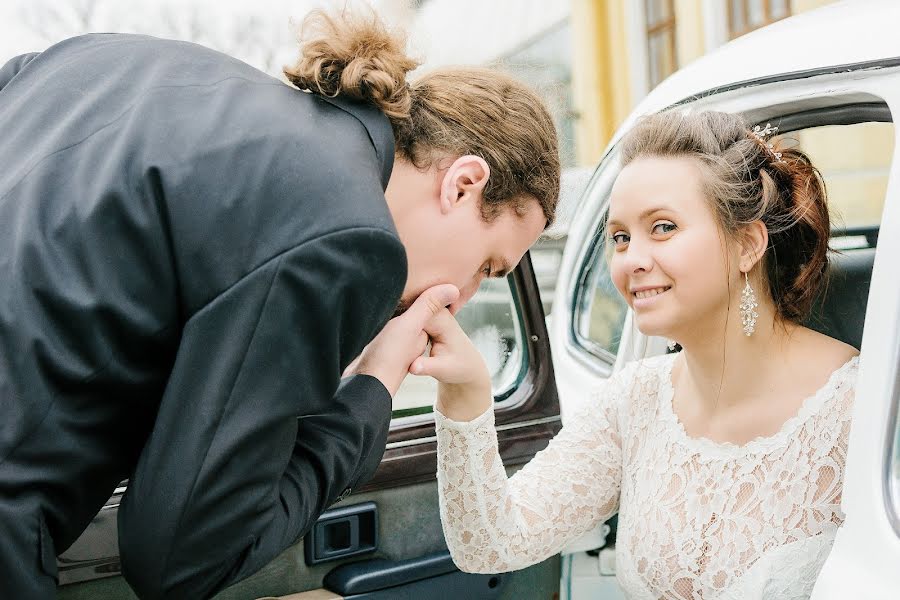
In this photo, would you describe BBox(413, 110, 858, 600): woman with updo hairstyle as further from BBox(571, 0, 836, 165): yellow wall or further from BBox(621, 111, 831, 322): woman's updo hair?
BBox(571, 0, 836, 165): yellow wall

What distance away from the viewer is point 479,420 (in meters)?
1.93

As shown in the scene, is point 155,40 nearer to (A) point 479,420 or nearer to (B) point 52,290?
(B) point 52,290

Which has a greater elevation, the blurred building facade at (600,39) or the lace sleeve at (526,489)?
the lace sleeve at (526,489)

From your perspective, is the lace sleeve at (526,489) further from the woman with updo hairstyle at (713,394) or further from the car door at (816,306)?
the car door at (816,306)

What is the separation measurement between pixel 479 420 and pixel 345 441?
567mm

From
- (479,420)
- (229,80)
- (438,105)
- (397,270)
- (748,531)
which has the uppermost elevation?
(229,80)

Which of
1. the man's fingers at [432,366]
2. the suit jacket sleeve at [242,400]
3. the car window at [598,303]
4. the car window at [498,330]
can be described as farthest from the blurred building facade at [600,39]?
the suit jacket sleeve at [242,400]

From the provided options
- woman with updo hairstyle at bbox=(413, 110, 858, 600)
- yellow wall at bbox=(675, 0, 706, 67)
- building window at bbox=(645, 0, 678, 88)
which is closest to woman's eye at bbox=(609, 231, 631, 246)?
woman with updo hairstyle at bbox=(413, 110, 858, 600)

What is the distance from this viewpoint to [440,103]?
60.3 inches

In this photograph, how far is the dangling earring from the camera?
1.87 metres

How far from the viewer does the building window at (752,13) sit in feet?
25.6

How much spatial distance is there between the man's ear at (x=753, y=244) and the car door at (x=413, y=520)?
2.55 ft

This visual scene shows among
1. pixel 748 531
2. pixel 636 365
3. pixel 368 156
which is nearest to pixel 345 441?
pixel 368 156

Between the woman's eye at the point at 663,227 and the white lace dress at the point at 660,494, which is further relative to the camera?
the woman's eye at the point at 663,227
